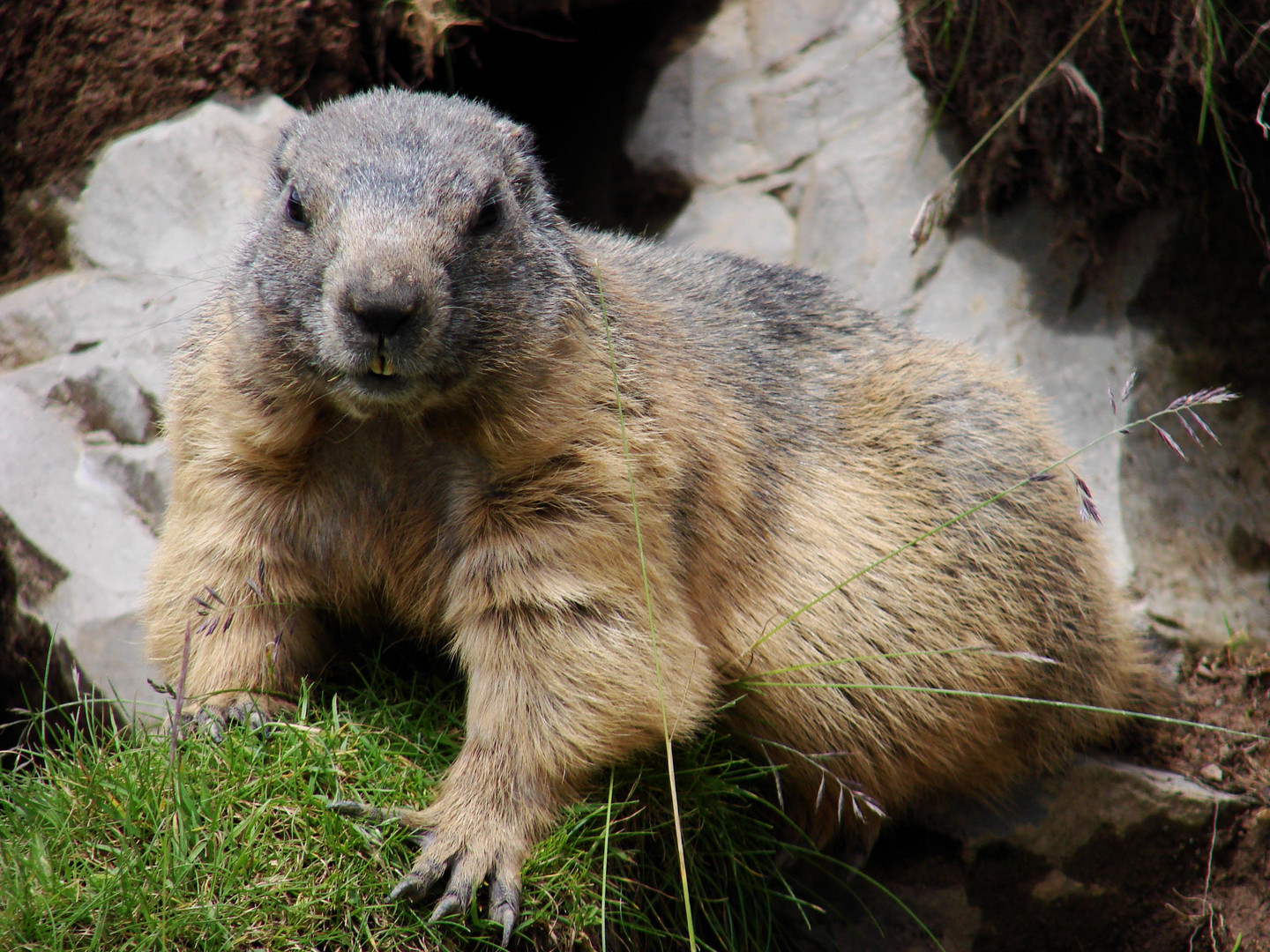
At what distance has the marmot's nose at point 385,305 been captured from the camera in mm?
3055

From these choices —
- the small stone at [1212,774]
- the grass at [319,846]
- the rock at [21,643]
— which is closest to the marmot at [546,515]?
the grass at [319,846]

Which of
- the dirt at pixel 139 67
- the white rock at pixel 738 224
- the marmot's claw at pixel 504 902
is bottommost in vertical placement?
the marmot's claw at pixel 504 902

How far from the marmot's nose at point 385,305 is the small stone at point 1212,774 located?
4458 millimetres

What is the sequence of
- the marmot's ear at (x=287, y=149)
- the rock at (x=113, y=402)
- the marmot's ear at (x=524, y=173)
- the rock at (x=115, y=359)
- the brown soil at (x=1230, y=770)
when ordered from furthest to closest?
the rock at (x=113, y=402) < the rock at (x=115, y=359) < the brown soil at (x=1230, y=770) < the marmot's ear at (x=524, y=173) < the marmot's ear at (x=287, y=149)

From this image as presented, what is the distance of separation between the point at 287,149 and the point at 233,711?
2.03 m

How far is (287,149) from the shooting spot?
12.6 feet

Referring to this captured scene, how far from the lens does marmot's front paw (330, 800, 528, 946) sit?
3.39m

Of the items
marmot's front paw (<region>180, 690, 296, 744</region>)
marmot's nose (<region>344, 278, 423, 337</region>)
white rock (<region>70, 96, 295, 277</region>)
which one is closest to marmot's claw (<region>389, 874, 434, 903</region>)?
marmot's front paw (<region>180, 690, 296, 744</region>)

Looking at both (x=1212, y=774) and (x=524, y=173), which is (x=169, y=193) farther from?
(x=1212, y=774)

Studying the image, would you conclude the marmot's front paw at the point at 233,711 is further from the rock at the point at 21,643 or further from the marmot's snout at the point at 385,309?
the rock at the point at 21,643

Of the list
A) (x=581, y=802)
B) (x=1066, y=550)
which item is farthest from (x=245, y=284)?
(x=1066, y=550)

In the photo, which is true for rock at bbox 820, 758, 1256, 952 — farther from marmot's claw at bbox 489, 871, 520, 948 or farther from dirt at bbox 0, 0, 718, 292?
dirt at bbox 0, 0, 718, 292

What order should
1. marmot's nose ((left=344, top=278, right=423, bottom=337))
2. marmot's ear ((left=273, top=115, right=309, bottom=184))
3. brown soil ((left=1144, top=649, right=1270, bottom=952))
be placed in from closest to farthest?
marmot's nose ((left=344, top=278, right=423, bottom=337)) < marmot's ear ((left=273, top=115, right=309, bottom=184)) < brown soil ((left=1144, top=649, right=1270, bottom=952))

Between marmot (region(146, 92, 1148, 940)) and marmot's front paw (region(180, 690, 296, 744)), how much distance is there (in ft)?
0.05
